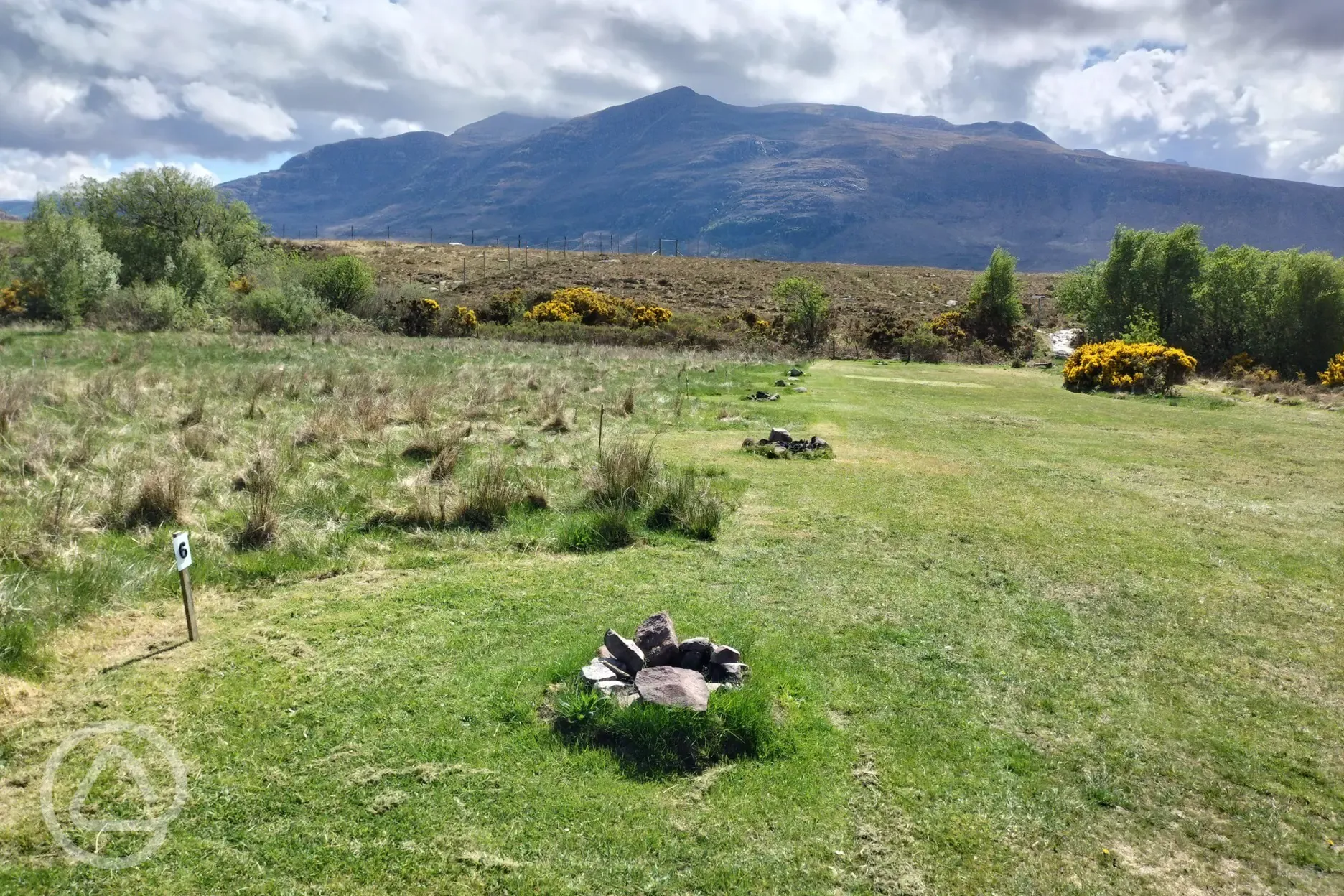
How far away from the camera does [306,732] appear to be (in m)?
4.39

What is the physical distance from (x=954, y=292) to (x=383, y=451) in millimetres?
73451

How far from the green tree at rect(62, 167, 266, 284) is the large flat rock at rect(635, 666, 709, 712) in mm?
50499

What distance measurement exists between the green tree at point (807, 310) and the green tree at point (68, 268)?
3832 cm

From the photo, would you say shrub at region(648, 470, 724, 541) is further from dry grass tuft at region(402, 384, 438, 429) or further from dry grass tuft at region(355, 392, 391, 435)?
dry grass tuft at region(402, 384, 438, 429)

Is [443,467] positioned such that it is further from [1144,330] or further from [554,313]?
[554,313]

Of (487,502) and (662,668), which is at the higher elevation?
(487,502)

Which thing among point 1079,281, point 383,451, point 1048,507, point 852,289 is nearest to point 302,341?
point 383,451

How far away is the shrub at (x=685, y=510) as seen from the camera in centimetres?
858

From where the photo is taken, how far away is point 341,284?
4719 centimetres

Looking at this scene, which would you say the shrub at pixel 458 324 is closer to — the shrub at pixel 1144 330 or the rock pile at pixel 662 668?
the shrub at pixel 1144 330

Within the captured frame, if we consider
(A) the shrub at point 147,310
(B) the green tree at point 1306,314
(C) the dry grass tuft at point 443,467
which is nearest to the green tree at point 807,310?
(B) the green tree at point 1306,314

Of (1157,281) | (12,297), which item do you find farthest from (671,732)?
(12,297)

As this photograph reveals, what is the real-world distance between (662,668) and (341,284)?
161 feet

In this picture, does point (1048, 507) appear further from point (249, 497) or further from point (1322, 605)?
point (249, 497)
